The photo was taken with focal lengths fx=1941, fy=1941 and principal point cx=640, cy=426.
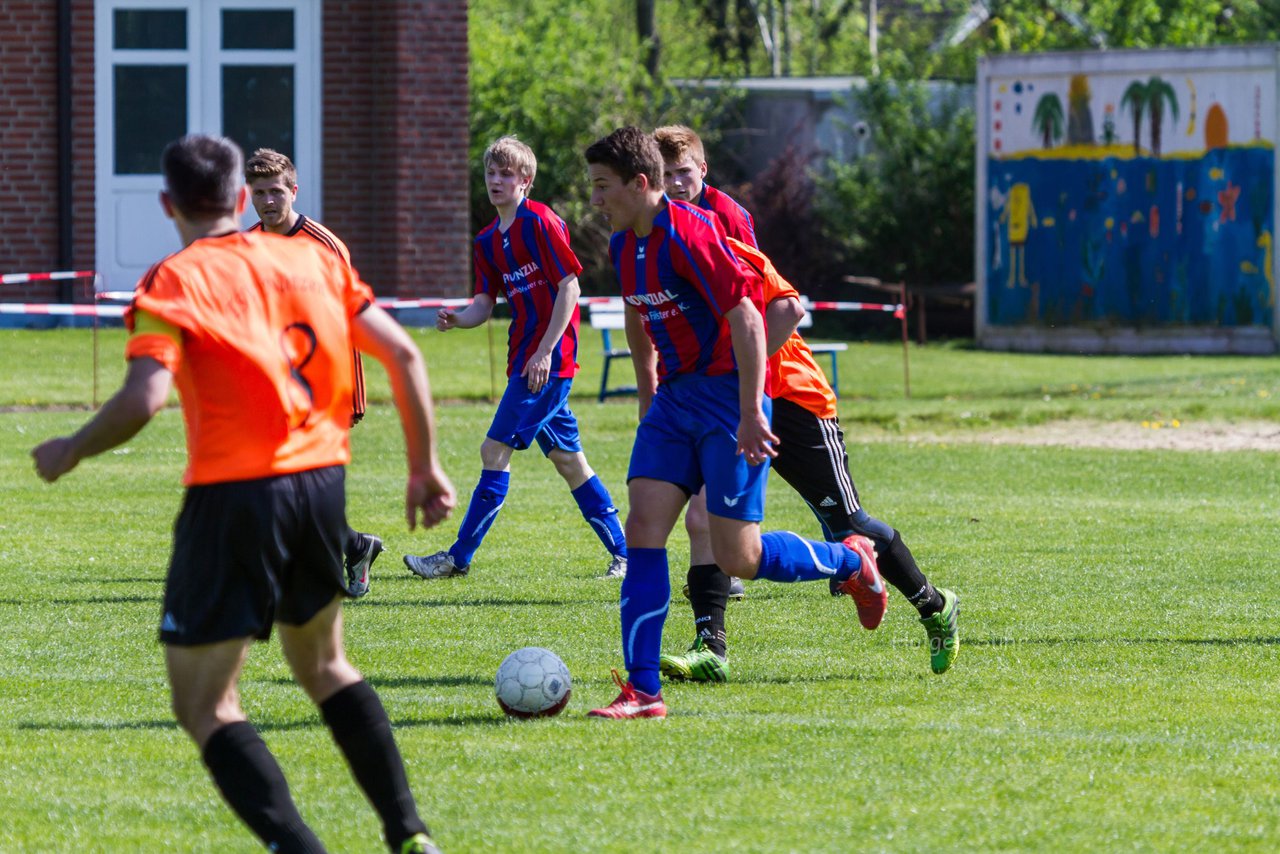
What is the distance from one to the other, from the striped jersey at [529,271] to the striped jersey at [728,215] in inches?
61.3

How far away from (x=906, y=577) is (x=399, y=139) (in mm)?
15836

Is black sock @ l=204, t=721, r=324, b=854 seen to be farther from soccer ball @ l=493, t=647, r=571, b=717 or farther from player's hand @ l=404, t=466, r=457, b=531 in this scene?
soccer ball @ l=493, t=647, r=571, b=717

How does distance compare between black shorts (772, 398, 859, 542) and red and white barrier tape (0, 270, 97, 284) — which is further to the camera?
red and white barrier tape (0, 270, 97, 284)

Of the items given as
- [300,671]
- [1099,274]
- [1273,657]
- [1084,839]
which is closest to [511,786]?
[300,671]

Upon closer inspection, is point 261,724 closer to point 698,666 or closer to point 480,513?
point 698,666

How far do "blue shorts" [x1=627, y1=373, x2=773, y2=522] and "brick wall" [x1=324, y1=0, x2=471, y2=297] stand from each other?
16.1 metres

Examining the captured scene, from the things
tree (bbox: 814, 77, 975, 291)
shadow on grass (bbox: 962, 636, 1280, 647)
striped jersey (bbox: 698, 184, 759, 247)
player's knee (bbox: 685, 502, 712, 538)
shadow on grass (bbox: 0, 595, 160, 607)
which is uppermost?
tree (bbox: 814, 77, 975, 291)

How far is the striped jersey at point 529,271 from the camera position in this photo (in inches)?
A: 360

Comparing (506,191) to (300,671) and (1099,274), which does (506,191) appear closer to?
(300,671)

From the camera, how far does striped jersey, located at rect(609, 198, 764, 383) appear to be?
6.01m

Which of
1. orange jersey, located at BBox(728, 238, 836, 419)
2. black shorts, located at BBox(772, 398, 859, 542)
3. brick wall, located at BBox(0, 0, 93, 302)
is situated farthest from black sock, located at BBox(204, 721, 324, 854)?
brick wall, located at BBox(0, 0, 93, 302)

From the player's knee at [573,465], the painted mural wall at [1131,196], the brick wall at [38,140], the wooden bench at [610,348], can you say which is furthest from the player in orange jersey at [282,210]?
the painted mural wall at [1131,196]

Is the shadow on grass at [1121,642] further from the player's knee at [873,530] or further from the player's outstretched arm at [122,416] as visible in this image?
the player's outstretched arm at [122,416]

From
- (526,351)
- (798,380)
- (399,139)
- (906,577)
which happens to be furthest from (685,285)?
(399,139)
